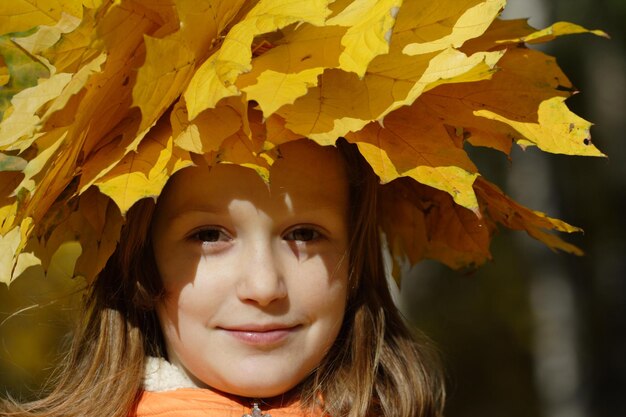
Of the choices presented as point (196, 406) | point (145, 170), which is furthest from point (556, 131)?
point (196, 406)

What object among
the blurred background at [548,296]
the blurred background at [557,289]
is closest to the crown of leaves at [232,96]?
the blurred background at [548,296]

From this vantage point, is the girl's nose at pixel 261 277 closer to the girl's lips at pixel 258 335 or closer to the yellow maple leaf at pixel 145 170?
the girl's lips at pixel 258 335

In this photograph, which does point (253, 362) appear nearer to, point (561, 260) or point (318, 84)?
point (318, 84)

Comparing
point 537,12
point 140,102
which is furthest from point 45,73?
point 537,12

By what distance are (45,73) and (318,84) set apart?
46 centimetres

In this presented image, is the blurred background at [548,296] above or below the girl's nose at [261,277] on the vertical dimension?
below

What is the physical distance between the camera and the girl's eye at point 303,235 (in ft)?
6.04

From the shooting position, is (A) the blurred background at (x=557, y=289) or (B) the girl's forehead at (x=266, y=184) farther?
Result: (A) the blurred background at (x=557, y=289)

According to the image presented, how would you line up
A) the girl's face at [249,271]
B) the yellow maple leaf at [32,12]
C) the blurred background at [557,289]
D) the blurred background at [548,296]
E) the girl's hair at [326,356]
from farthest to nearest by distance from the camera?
1. the blurred background at [557,289]
2. the blurred background at [548,296]
3. the girl's hair at [326,356]
4. the girl's face at [249,271]
5. the yellow maple leaf at [32,12]

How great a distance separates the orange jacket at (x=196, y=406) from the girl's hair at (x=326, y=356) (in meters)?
0.04

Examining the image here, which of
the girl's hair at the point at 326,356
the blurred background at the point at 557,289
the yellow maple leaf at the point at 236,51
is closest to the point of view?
the yellow maple leaf at the point at 236,51

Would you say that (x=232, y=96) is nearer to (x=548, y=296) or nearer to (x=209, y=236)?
(x=209, y=236)

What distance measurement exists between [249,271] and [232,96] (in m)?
0.36

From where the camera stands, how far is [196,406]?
1.83 m
